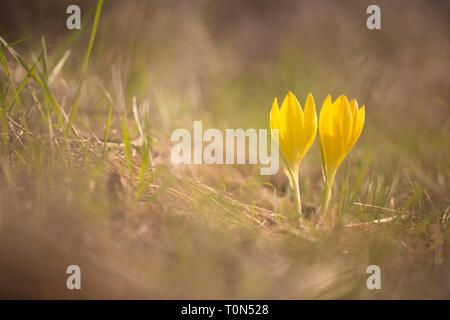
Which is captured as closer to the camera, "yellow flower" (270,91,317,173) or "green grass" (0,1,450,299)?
"green grass" (0,1,450,299)

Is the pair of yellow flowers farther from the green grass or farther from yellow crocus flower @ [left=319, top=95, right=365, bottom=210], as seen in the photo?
the green grass

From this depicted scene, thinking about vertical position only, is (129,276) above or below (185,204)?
below

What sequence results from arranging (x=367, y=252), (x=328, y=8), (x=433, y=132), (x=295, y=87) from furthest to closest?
1. (x=328, y=8)
2. (x=295, y=87)
3. (x=433, y=132)
4. (x=367, y=252)

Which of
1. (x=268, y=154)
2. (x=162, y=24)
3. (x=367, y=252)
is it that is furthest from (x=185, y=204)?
(x=162, y=24)

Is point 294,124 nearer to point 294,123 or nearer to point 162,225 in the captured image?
point 294,123

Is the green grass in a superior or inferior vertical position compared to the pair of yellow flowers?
inferior

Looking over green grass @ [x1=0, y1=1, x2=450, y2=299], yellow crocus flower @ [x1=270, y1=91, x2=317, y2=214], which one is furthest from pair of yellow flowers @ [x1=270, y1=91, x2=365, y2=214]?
green grass @ [x1=0, y1=1, x2=450, y2=299]

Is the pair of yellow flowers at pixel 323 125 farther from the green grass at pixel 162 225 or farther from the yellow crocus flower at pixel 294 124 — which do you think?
the green grass at pixel 162 225

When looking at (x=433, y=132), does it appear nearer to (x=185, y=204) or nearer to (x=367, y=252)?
(x=367, y=252)
